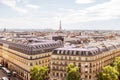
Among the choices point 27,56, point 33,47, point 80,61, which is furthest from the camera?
point 33,47

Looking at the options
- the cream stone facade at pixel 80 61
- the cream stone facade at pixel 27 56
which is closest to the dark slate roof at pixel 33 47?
the cream stone facade at pixel 27 56

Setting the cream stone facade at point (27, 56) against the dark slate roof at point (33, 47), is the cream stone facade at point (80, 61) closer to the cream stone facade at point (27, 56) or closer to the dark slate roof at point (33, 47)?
the cream stone facade at point (27, 56)

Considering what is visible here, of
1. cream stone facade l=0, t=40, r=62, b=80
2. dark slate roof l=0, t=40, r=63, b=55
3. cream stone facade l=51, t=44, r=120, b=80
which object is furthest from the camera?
dark slate roof l=0, t=40, r=63, b=55

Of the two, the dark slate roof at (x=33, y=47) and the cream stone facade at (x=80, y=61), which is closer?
the cream stone facade at (x=80, y=61)

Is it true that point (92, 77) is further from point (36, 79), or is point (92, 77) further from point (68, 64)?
point (36, 79)

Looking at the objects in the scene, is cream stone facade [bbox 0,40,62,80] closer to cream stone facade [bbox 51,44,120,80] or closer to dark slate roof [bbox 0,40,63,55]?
dark slate roof [bbox 0,40,63,55]

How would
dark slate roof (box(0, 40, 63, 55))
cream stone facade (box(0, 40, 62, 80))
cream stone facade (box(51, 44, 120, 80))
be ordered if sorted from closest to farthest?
cream stone facade (box(51, 44, 120, 80)) → cream stone facade (box(0, 40, 62, 80)) → dark slate roof (box(0, 40, 63, 55))

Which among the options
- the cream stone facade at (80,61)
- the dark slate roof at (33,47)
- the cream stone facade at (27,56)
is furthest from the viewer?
the dark slate roof at (33,47)

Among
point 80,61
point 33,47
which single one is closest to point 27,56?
point 33,47

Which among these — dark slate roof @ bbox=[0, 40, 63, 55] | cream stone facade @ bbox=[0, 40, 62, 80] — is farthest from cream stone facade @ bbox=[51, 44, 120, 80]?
dark slate roof @ bbox=[0, 40, 63, 55]

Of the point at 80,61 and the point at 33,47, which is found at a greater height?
the point at 33,47

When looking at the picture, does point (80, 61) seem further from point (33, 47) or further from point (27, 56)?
point (27, 56)

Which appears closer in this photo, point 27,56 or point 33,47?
point 27,56
